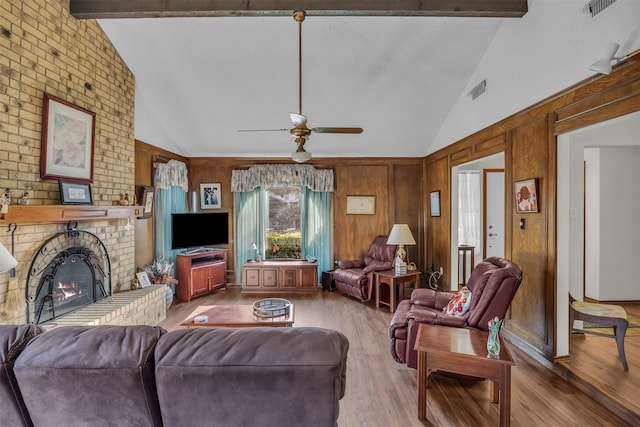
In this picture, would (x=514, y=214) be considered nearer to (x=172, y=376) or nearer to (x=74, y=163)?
(x=172, y=376)

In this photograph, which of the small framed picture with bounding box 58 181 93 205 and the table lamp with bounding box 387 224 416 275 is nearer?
the small framed picture with bounding box 58 181 93 205

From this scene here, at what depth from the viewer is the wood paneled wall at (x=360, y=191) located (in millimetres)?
6176

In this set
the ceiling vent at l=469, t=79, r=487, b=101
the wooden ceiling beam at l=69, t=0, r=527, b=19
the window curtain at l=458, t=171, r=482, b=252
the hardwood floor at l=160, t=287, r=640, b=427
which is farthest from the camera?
the window curtain at l=458, t=171, r=482, b=252

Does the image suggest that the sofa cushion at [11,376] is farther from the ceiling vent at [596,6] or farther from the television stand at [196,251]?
the television stand at [196,251]

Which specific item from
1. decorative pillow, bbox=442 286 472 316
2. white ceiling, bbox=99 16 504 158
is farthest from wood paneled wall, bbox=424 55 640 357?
white ceiling, bbox=99 16 504 158

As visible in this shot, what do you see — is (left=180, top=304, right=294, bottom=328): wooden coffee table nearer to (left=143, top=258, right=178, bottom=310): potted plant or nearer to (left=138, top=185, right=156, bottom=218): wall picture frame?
(left=143, top=258, right=178, bottom=310): potted plant

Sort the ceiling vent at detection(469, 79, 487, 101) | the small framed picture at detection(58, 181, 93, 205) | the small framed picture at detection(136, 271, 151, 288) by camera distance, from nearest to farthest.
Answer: the small framed picture at detection(58, 181, 93, 205)
the ceiling vent at detection(469, 79, 487, 101)
the small framed picture at detection(136, 271, 151, 288)

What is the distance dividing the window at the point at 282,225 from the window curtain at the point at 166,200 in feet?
5.39

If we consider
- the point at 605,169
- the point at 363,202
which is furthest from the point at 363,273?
the point at 605,169

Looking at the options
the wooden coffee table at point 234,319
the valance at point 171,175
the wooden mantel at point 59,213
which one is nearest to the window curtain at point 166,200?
the valance at point 171,175

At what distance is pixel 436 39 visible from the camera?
366 cm

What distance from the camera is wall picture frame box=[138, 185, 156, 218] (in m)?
4.54

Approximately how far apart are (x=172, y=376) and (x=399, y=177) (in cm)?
561

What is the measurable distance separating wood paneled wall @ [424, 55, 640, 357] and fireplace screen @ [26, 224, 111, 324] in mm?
4529
